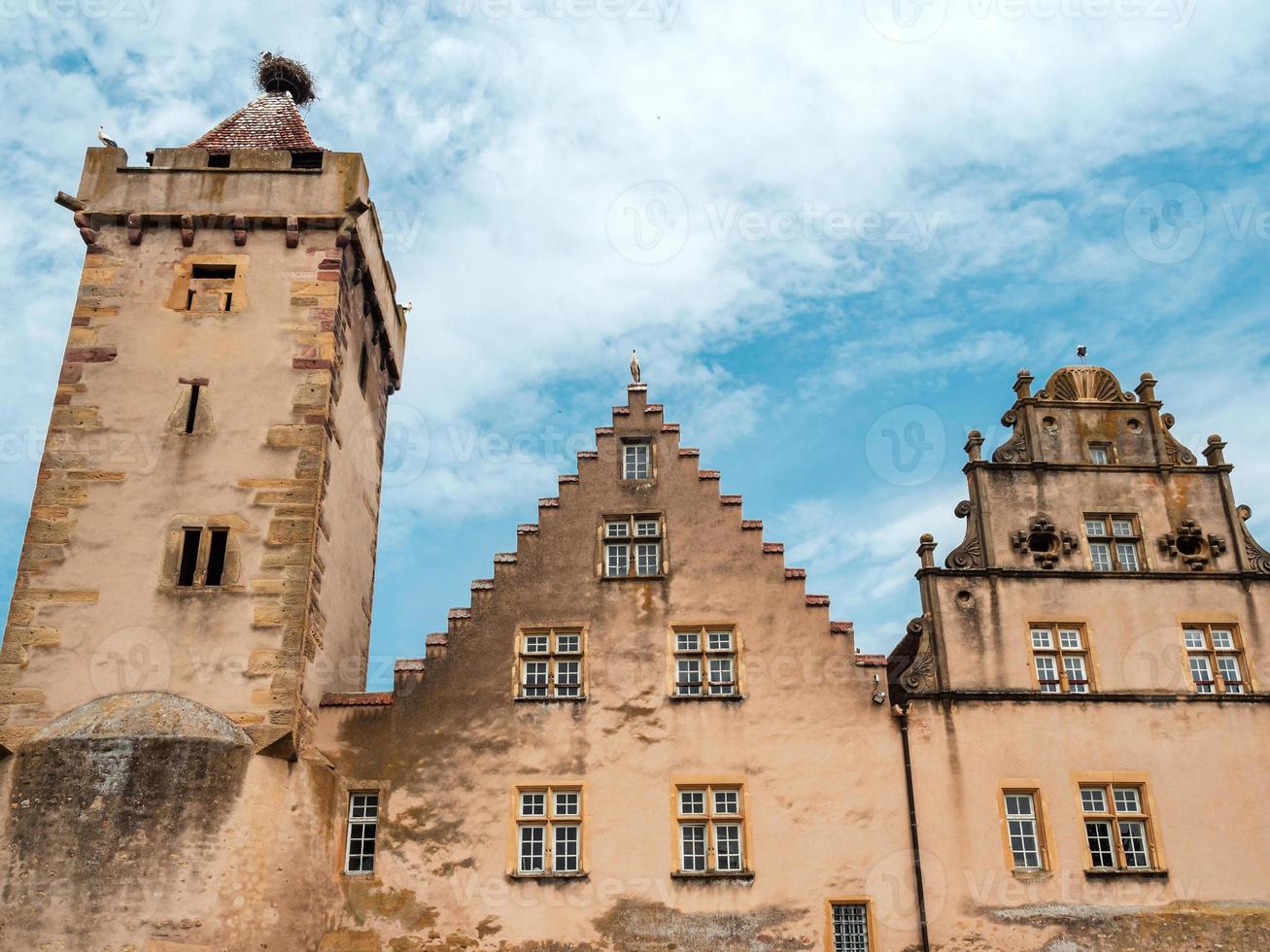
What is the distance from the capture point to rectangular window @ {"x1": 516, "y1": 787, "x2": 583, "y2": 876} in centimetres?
2211

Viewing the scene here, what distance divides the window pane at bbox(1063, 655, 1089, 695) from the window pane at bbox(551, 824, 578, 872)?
30.2 feet

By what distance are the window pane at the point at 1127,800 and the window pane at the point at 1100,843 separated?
→ 1.33ft

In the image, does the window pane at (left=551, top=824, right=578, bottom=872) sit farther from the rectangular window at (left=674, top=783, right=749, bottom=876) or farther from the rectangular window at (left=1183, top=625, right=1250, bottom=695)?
the rectangular window at (left=1183, top=625, right=1250, bottom=695)

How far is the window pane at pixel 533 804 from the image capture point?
887 inches

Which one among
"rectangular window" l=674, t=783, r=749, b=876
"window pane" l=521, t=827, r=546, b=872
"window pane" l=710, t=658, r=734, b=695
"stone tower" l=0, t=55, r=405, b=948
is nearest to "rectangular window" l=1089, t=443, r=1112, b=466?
"window pane" l=710, t=658, r=734, b=695

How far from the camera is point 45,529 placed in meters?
22.9

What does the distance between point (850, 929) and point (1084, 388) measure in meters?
11.8

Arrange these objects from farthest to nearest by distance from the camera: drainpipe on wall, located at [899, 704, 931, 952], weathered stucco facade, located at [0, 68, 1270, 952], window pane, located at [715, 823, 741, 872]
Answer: window pane, located at [715, 823, 741, 872], drainpipe on wall, located at [899, 704, 931, 952], weathered stucco facade, located at [0, 68, 1270, 952]

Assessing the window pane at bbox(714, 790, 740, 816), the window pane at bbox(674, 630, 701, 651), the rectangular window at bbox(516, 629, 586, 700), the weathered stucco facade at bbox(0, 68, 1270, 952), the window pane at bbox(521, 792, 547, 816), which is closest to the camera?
the weathered stucco facade at bbox(0, 68, 1270, 952)

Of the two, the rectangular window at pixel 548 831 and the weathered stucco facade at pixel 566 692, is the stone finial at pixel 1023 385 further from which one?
the rectangular window at pixel 548 831

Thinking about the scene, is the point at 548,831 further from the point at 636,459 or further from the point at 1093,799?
the point at 1093,799

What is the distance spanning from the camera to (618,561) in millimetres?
24672

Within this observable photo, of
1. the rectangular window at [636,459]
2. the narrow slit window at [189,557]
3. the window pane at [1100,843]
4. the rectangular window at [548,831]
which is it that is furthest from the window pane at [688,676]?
the narrow slit window at [189,557]

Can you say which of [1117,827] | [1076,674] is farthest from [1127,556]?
[1117,827]
